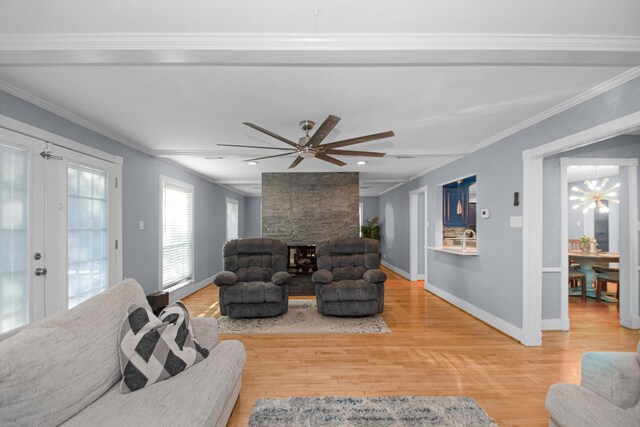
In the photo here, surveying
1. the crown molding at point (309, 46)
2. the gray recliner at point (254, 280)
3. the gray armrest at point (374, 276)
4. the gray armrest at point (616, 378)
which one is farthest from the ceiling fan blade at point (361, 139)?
the gray recliner at point (254, 280)

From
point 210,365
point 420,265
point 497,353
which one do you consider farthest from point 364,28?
point 420,265

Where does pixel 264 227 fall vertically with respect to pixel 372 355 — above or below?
above

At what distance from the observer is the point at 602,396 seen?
1582mm

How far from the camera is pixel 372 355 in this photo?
9.95ft

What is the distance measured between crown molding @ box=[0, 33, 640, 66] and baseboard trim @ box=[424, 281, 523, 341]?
2.89 m

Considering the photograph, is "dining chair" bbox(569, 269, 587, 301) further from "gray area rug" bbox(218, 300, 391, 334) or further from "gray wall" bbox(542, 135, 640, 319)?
"gray area rug" bbox(218, 300, 391, 334)

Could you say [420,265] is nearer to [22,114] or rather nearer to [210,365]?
[210,365]

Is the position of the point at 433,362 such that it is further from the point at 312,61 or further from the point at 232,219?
the point at 232,219

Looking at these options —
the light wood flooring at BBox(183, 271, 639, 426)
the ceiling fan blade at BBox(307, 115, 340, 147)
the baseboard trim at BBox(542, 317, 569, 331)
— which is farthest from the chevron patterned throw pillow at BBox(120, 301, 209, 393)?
the baseboard trim at BBox(542, 317, 569, 331)

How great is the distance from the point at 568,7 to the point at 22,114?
399 cm

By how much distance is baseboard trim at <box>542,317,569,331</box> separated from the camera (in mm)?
3639

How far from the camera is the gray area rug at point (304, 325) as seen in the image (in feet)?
12.2

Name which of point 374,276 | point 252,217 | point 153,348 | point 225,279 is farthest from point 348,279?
point 252,217

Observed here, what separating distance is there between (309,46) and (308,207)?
452 centimetres
